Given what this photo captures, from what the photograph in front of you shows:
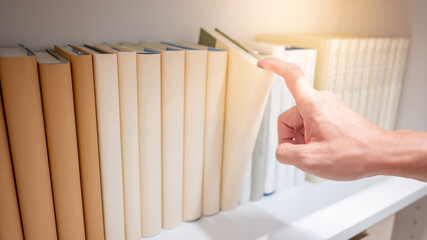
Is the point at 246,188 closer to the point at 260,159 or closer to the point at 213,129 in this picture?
the point at 260,159

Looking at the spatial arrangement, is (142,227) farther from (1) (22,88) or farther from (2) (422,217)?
(2) (422,217)

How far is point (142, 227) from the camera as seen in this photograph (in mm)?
642

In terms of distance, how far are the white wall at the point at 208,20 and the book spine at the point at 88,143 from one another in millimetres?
244

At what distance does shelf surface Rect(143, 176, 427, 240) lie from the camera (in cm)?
67

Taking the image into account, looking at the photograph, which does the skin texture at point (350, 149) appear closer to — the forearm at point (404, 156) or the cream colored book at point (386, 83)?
the forearm at point (404, 156)

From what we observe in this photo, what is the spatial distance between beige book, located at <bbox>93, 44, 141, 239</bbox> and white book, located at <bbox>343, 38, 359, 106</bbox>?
60 centimetres

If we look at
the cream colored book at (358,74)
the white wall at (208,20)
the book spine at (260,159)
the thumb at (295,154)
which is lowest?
the book spine at (260,159)

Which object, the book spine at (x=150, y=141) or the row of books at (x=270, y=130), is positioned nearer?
the book spine at (x=150, y=141)

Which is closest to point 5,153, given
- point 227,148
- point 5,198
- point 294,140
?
point 5,198

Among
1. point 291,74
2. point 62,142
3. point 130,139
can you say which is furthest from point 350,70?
point 62,142

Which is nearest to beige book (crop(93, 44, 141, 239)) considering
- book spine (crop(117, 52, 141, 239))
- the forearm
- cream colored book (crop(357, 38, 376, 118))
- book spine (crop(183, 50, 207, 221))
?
Result: book spine (crop(117, 52, 141, 239))

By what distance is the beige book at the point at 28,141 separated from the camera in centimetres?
46

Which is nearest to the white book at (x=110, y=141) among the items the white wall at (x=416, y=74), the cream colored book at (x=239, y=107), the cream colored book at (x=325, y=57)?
the cream colored book at (x=239, y=107)

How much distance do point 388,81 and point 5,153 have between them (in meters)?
1.02
